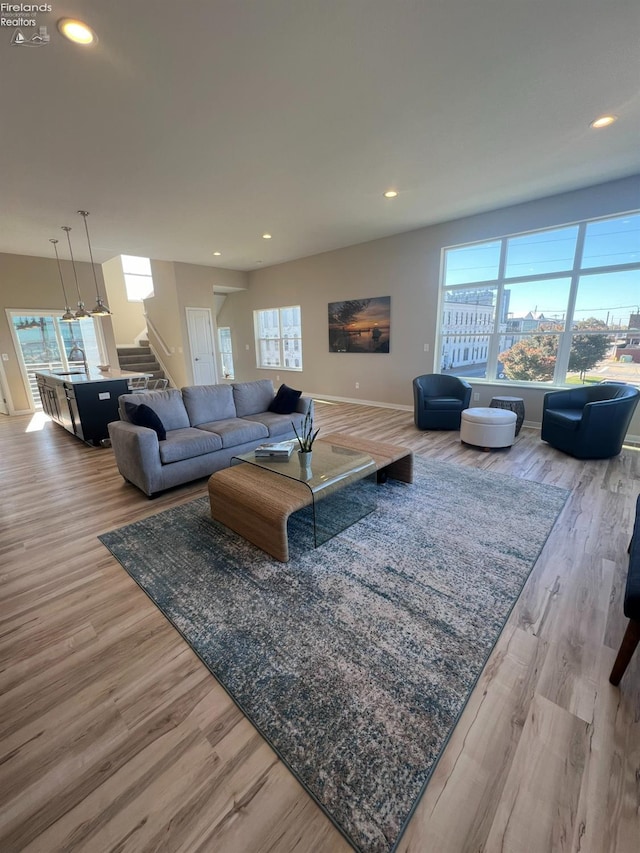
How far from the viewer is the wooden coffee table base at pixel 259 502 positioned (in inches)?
84.3

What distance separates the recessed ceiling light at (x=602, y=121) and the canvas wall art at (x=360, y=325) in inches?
141

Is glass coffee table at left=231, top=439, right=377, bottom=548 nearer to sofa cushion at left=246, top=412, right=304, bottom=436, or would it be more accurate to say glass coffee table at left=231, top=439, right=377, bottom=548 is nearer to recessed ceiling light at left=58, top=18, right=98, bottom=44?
sofa cushion at left=246, top=412, right=304, bottom=436

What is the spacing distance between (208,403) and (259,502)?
81.2 inches

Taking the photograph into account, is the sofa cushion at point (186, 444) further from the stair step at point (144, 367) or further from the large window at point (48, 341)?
the stair step at point (144, 367)

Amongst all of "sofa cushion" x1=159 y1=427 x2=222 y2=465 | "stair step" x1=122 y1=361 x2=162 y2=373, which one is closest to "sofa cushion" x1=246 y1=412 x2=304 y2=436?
"sofa cushion" x1=159 y1=427 x2=222 y2=465

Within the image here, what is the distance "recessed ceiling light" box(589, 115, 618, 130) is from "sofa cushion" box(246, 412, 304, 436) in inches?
149

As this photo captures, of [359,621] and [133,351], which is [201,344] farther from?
[359,621]

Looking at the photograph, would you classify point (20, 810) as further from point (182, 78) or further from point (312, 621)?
point (182, 78)

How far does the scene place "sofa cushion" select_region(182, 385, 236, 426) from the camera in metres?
3.82

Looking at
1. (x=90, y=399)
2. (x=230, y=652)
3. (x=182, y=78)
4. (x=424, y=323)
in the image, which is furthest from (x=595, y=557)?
(x=90, y=399)

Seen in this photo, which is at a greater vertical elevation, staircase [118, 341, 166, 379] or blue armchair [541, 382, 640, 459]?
staircase [118, 341, 166, 379]

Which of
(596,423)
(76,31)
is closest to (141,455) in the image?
(76,31)

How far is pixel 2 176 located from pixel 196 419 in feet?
9.96

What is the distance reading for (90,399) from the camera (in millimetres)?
4582
